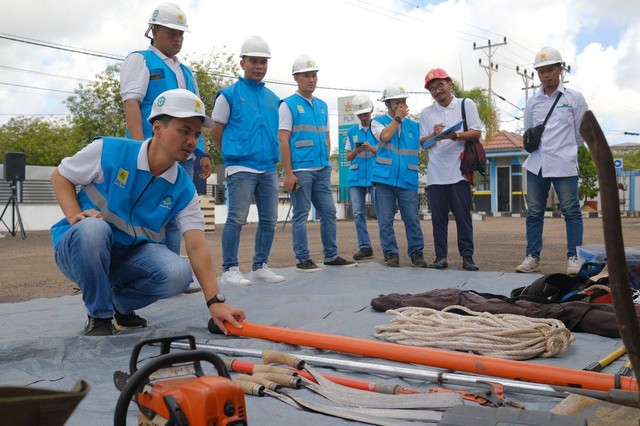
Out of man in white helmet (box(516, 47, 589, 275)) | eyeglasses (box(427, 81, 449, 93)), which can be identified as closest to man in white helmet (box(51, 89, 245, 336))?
eyeglasses (box(427, 81, 449, 93))

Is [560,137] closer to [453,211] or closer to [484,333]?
[453,211]

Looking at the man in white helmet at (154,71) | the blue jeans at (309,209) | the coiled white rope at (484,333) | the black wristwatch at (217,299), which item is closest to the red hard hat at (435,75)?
the blue jeans at (309,209)

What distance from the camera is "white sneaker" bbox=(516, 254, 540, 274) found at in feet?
19.8

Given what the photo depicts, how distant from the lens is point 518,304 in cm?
362

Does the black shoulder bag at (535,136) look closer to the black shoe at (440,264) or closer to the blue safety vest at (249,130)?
the black shoe at (440,264)

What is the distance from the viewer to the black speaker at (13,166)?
1463 centimetres

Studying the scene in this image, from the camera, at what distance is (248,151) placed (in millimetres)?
5426

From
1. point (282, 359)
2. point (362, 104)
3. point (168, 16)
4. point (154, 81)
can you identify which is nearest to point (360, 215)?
point (362, 104)

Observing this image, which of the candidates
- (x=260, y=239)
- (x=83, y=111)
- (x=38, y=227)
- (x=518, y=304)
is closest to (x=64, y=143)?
(x=83, y=111)

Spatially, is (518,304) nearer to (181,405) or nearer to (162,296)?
(162,296)

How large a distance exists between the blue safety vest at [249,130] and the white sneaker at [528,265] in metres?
2.49

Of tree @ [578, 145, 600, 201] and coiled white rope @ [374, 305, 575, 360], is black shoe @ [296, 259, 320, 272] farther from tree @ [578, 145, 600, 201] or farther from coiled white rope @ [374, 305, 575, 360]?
tree @ [578, 145, 600, 201]

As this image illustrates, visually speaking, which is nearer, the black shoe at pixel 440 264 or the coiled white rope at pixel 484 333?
the coiled white rope at pixel 484 333

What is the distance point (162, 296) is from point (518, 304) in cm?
198
